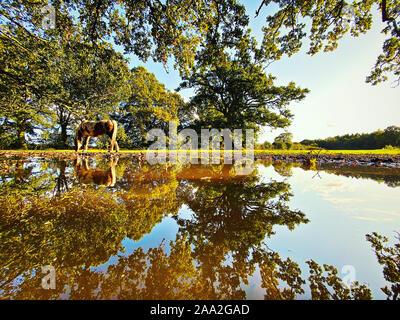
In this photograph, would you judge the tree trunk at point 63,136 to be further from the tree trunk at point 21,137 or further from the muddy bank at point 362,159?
the muddy bank at point 362,159

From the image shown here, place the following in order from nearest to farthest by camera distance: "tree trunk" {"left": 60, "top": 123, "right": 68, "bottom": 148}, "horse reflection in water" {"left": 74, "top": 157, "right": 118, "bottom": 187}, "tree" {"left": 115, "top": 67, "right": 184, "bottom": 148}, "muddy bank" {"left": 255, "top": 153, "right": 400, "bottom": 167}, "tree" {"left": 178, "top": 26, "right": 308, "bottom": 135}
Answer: "horse reflection in water" {"left": 74, "top": 157, "right": 118, "bottom": 187}
"muddy bank" {"left": 255, "top": 153, "right": 400, "bottom": 167}
"tree" {"left": 178, "top": 26, "right": 308, "bottom": 135}
"tree trunk" {"left": 60, "top": 123, "right": 68, "bottom": 148}
"tree" {"left": 115, "top": 67, "right": 184, "bottom": 148}

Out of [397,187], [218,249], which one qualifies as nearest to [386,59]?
[397,187]

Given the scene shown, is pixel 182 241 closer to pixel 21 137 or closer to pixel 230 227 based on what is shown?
pixel 230 227

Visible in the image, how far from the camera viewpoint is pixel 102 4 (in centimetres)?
446

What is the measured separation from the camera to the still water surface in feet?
3.43

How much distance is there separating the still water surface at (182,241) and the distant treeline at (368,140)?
20.9 metres

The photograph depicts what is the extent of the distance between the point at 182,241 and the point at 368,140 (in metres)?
31.5

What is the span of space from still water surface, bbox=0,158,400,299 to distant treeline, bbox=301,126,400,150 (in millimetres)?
20876

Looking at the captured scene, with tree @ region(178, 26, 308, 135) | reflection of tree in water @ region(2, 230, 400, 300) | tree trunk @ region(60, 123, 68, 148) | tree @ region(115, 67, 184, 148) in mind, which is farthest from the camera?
tree @ region(115, 67, 184, 148)

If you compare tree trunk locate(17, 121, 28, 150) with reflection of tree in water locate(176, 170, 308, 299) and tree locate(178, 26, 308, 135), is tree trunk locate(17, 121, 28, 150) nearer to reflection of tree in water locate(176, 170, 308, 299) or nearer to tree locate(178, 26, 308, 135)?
tree locate(178, 26, 308, 135)

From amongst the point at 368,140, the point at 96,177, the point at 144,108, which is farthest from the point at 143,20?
the point at 368,140

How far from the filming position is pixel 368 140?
21.0 m

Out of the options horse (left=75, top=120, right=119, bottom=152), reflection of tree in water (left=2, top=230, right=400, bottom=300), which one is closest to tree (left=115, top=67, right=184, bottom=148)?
horse (left=75, top=120, right=119, bottom=152)
